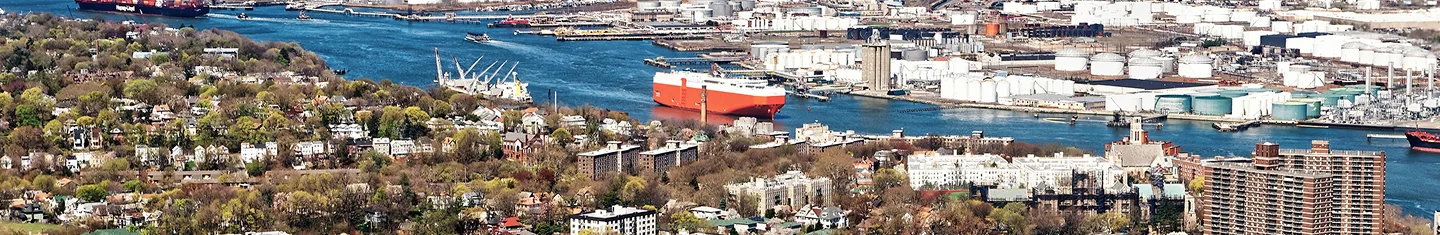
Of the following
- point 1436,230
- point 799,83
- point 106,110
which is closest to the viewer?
point 1436,230

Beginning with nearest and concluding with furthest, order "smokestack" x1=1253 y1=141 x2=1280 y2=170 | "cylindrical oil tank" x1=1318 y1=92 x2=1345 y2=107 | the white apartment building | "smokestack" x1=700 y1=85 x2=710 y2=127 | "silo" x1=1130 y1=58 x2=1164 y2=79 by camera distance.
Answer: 1. "smokestack" x1=1253 y1=141 x2=1280 y2=170
2. the white apartment building
3. "smokestack" x1=700 y1=85 x2=710 y2=127
4. "cylindrical oil tank" x1=1318 y1=92 x2=1345 y2=107
5. "silo" x1=1130 y1=58 x2=1164 y2=79

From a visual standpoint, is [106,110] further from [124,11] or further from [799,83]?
[124,11]

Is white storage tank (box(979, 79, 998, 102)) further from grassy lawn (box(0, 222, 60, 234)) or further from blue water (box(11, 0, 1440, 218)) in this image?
grassy lawn (box(0, 222, 60, 234))

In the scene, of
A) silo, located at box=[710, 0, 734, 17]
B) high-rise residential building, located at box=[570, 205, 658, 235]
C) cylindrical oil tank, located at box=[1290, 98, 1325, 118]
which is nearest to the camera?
high-rise residential building, located at box=[570, 205, 658, 235]

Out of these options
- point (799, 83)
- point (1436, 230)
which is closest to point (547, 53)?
point (799, 83)

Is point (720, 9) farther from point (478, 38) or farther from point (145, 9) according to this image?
point (478, 38)

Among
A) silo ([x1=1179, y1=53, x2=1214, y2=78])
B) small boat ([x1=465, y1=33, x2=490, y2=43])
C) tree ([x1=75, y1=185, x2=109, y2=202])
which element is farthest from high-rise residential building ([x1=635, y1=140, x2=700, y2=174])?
small boat ([x1=465, y1=33, x2=490, y2=43])

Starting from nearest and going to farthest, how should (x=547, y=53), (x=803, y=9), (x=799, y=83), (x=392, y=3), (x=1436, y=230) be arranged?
(x=1436, y=230) < (x=799, y=83) < (x=547, y=53) < (x=803, y=9) < (x=392, y=3)

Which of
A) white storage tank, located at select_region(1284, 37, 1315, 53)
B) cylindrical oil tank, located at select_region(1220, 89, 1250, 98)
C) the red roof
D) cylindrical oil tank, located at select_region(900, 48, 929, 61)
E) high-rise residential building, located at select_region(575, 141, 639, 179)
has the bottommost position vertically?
white storage tank, located at select_region(1284, 37, 1315, 53)
